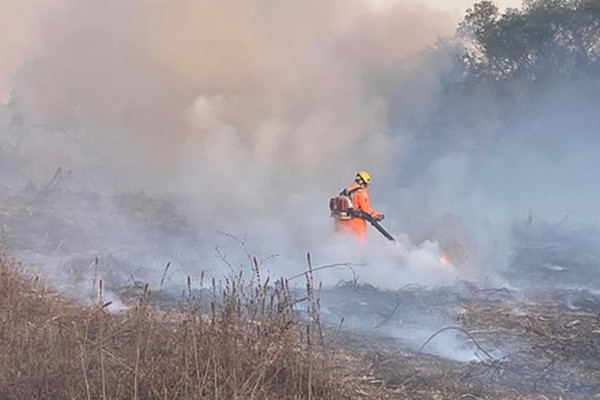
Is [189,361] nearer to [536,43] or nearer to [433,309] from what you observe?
[433,309]

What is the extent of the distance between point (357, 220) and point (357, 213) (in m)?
0.13

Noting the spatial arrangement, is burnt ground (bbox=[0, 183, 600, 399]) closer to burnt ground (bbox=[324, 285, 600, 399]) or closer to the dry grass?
burnt ground (bbox=[324, 285, 600, 399])

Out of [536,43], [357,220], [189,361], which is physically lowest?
[189,361]

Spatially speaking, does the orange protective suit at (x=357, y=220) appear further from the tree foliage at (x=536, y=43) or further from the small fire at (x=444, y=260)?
the tree foliage at (x=536, y=43)

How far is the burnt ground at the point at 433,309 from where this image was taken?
6.00 meters

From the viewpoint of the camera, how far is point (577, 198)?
20672 mm

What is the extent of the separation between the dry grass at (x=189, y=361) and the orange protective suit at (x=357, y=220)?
6.31 meters

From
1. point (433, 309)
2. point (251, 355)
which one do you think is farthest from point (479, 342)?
point (251, 355)

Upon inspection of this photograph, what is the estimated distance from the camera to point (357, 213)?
36.6 feet

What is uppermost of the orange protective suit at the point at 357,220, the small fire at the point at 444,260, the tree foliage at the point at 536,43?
the tree foliage at the point at 536,43

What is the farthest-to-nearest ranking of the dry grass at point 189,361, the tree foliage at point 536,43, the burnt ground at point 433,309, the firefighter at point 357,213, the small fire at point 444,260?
1. the tree foliage at point 536,43
2. the small fire at point 444,260
3. the firefighter at point 357,213
4. the burnt ground at point 433,309
5. the dry grass at point 189,361

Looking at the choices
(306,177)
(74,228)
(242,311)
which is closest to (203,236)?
(74,228)

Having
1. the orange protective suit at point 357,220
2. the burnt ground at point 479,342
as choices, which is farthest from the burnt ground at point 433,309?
the orange protective suit at point 357,220

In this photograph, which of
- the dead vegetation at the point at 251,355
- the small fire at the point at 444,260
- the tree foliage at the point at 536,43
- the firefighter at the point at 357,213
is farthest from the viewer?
the tree foliage at the point at 536,43
